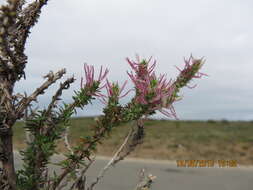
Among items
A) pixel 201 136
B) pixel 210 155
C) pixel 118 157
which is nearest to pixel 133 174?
pixel 210 155

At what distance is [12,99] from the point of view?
3.76ft

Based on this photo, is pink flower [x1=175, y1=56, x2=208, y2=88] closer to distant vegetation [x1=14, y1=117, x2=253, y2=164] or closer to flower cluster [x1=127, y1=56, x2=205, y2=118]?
flower cluster [x1=127, y1=56, x2=205, y2=118]

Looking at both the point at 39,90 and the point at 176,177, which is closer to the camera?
the point at 39,90

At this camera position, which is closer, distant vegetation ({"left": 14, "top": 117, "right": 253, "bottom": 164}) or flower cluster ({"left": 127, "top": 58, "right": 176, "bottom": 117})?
flower cluster ({"left": 127, "top": 58, "right": 176, "bottom": 117})

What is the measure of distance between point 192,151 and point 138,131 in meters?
16.7

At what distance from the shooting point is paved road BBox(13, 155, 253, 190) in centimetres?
1270

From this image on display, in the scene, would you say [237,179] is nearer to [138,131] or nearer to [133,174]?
[133,174]

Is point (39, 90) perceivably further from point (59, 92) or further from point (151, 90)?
point (151, 90)

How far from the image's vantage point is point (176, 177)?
14219mm
